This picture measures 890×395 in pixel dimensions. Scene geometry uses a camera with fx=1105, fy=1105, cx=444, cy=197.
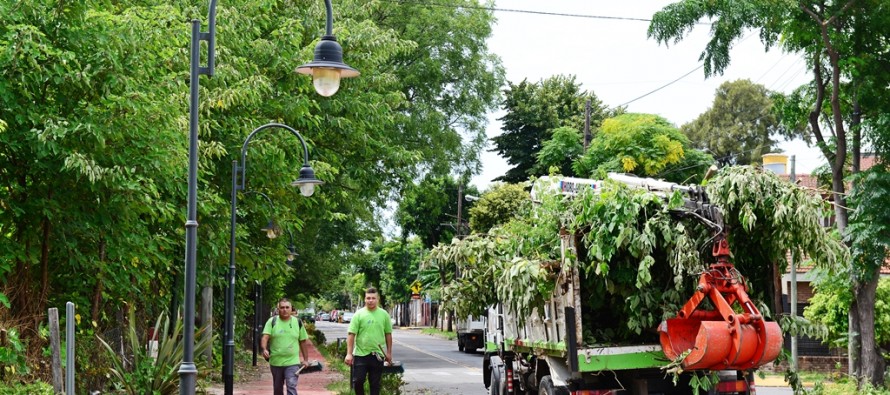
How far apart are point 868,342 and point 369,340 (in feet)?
41.1

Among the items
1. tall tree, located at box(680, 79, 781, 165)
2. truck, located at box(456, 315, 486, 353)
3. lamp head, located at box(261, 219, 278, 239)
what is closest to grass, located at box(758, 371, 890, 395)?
lamp head, located at box(261, 219, 278, 239)

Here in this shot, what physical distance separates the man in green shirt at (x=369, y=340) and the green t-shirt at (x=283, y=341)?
0.83 metres

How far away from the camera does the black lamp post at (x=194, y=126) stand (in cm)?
992

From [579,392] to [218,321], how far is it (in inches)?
838

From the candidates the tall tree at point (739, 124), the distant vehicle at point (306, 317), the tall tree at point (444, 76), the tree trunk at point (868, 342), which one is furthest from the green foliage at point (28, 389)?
the distant vehicle at point (306, 317)

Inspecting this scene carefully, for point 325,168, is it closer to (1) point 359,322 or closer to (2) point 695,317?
(1) point 359,322

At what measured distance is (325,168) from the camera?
21516 millimetres

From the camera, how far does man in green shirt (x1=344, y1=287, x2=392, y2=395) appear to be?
14.0 metres

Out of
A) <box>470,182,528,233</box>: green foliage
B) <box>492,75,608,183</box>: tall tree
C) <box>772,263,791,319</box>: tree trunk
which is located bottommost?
<box>772,263,791,319</box>: tree trunk

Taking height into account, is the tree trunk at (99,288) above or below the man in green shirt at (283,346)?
above

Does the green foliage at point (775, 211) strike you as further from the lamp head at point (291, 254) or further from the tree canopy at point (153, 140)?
the lamp head at point (291, 254)

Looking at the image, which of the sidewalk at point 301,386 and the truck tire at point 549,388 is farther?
the sidewalk at point 301,386

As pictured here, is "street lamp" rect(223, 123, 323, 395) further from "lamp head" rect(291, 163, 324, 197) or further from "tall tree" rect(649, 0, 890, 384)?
"tall tree" rect(649, 0, 890, 384)

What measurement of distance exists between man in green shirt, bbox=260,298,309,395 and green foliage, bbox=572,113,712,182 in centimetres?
2311
